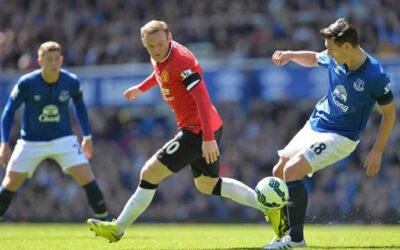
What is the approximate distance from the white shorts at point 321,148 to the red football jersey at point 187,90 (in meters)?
0.90

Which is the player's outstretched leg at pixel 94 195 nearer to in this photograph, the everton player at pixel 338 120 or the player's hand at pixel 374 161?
the everton player at pixel 338 120

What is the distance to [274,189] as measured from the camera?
7844 mm

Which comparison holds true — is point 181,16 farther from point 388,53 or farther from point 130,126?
point 388,53

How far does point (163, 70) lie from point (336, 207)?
10.9 metres

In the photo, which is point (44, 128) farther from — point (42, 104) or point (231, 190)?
point (231, 190)

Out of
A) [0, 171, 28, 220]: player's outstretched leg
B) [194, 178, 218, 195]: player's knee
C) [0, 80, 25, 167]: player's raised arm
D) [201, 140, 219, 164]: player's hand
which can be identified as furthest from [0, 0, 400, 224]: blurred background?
[201, 140, 219, 164]: player's hand

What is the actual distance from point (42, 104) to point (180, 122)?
301cm

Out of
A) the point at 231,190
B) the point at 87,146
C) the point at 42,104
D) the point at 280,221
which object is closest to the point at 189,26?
the point at 87,146

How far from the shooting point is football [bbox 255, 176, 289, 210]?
7.79 meters

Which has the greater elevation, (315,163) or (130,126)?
(315,163)

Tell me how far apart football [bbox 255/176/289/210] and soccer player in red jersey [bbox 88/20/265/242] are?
573 millimetres

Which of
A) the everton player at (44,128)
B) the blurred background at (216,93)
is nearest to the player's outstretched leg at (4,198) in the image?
the everton player at (44,128)

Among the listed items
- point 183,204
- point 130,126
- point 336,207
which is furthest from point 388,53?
point 130,126

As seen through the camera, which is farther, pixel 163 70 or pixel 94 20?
pixel 94 20
